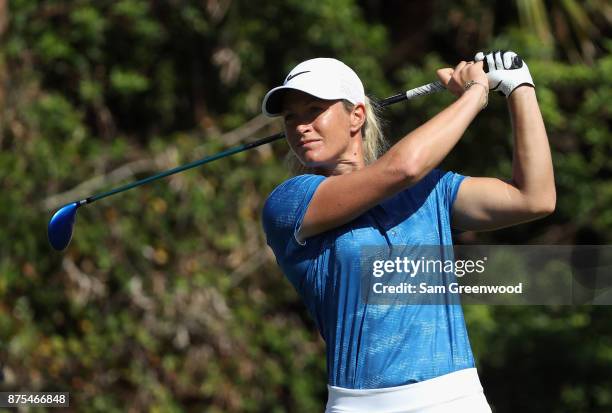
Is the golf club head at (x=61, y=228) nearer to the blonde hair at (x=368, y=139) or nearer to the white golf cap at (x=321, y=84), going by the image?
the blonde hair at (x=368, y=139)

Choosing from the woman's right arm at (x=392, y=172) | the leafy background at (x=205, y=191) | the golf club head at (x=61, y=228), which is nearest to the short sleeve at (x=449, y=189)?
the woman's right arm at (x=392, y=172)

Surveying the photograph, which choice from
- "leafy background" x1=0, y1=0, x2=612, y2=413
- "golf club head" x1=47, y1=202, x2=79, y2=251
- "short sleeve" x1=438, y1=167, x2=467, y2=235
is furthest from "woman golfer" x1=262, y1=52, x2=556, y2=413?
"leafy background" x1=0, y1=0, x2=612, y2=413

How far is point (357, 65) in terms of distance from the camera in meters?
6.79

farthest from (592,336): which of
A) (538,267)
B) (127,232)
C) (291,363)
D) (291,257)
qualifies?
(291,257)

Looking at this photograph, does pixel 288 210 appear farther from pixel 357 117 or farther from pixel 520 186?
pixel 520 186

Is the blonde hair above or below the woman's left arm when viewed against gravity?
above

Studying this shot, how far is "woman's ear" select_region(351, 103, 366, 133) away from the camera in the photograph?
280 cm

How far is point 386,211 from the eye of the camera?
2.55 metres

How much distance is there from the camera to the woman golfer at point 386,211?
243 centimetres

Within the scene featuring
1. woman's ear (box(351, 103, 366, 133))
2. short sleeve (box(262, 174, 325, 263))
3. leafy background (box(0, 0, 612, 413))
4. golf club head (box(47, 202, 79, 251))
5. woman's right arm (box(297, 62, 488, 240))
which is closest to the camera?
woman's right arm (box(297, 62, 488, 240))

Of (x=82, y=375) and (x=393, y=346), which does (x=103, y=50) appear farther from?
(x=393, y=346)

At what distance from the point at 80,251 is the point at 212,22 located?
1.79 metres

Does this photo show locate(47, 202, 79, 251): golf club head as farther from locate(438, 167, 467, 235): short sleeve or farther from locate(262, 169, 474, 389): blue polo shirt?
locate(438, 167, 467, 235): short sleeve

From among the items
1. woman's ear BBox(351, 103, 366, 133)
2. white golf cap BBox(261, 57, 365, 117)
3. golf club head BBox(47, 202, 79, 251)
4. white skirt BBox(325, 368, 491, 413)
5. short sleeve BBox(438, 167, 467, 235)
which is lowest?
white skirt BBox(325, 368, 491, 413)
